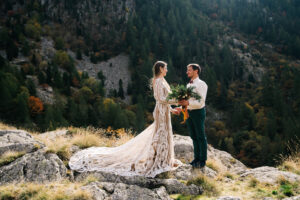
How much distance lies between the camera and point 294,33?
129m

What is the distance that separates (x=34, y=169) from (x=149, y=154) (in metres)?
2.95

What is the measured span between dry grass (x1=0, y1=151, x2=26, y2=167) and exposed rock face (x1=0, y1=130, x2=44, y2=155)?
29 centimetres

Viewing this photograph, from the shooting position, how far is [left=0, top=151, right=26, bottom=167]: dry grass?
20.2ft

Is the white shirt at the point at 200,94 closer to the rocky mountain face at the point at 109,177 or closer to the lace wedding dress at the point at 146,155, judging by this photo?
the lace wedding dress at the point at 146,155

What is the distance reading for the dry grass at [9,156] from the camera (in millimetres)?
6160

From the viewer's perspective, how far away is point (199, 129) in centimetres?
606

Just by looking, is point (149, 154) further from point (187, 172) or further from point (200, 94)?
point (200, 94)

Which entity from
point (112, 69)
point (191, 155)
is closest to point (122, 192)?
point (191, 155)

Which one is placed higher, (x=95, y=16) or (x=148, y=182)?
(x=95, y=16)

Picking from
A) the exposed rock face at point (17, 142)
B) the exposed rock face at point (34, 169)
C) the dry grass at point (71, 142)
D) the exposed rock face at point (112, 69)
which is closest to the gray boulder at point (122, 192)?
the exposed rock face at point (34, 169)

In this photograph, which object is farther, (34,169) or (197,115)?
(197,115)

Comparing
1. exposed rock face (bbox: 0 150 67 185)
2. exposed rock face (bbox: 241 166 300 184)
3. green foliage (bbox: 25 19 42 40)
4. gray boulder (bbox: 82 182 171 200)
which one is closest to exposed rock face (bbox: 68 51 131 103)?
green foliage (bbox: 25 19 42 40)

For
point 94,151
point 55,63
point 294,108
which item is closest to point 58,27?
point 55,63

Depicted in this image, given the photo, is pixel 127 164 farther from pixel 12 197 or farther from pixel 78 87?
pixel 78 87
